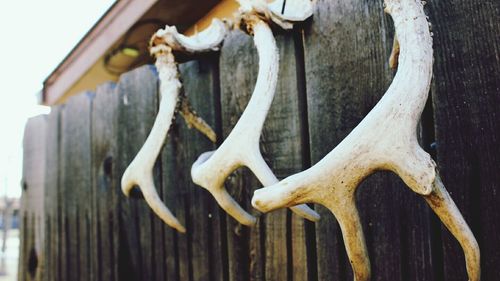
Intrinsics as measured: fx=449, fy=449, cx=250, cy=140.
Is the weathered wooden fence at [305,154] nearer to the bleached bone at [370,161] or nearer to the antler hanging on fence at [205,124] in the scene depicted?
the antler hanging on fence at [205,124]

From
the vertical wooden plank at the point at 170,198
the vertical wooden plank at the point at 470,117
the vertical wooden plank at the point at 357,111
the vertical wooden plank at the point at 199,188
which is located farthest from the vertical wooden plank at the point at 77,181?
the vertical wooden plank at the point at 470,117

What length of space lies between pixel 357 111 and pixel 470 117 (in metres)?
0.26

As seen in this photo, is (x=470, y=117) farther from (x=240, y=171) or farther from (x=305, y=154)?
(x=240, y=171)

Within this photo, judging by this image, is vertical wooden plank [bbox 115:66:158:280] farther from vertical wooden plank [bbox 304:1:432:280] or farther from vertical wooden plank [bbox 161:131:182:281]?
vertical wooden plank [bbox 304:1:432:280]

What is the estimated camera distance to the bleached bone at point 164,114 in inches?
49.8

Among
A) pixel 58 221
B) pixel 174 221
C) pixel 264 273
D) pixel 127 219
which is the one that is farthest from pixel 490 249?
pixel 58 221

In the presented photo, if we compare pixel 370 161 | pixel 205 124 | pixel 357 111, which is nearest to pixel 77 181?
pixel 205 124

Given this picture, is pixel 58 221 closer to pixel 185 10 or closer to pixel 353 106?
pixel 185 10

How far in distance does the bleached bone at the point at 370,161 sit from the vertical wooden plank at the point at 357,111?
266 mm

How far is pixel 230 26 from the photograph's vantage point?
145 cm

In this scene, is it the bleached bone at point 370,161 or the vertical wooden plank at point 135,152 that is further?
the vertical wooden plank at point 135,152

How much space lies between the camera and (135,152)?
1747mm

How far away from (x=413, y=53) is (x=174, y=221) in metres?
0.78

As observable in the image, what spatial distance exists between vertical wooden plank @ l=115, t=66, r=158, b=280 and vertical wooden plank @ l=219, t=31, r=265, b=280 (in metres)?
0.38
